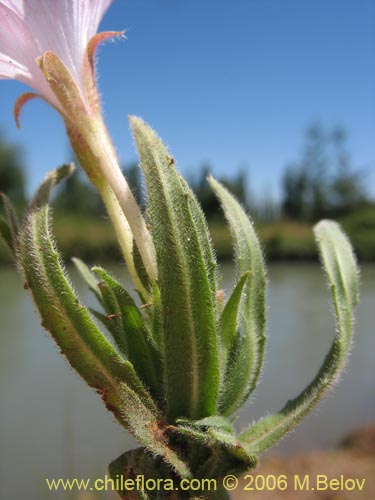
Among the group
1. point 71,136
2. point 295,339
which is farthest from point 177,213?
point 295,339

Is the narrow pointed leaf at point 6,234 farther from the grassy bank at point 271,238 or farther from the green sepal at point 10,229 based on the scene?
the grassy bank at point 271,238

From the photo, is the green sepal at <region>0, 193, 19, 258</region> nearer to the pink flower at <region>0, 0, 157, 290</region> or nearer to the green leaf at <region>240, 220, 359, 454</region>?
the pink flower at <region>0, 0, 157, 290</region>

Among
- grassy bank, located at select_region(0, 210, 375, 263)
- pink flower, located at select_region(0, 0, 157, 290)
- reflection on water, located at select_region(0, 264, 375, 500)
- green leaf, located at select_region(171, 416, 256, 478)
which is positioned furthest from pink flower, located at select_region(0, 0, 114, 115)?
grassy bank, located at select_region(0, 210, 375, 263)

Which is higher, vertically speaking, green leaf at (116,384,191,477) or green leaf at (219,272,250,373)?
green leaf at (219,272,250,373)

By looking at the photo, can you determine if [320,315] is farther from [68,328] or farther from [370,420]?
[68,328]

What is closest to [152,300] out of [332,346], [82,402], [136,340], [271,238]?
[136,340]

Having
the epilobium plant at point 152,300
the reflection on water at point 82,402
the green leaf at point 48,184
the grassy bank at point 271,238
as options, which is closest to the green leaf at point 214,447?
the epilobium plant at point 152,300

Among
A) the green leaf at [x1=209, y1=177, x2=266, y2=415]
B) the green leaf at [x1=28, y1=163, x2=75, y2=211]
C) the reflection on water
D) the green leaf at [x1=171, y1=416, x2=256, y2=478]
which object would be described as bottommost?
the reflection on water
